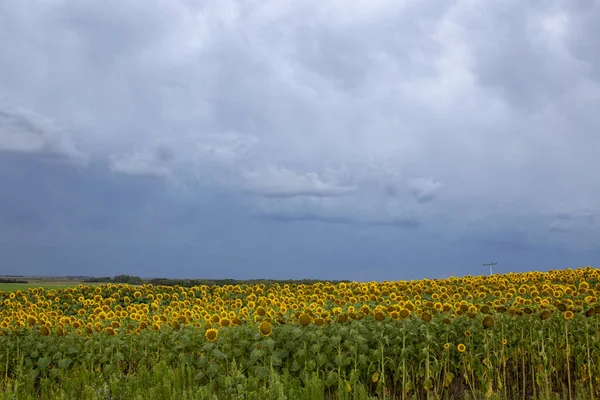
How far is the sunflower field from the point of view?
6.58 metres

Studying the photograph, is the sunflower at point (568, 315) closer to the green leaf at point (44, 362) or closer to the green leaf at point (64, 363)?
the green leaf at point (64, 363)

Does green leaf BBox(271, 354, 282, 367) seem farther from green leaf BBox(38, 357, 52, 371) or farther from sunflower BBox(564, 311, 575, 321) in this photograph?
sunflower BBox(564, 311, 575, 321)

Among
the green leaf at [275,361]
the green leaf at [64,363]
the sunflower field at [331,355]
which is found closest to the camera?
the sunflower field at [331,355]

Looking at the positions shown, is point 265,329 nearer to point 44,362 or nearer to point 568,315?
point 44,362

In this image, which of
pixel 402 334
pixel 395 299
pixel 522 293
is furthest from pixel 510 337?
pixel 522 293

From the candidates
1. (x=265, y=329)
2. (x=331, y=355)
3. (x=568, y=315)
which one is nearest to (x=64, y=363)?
(x=265, y=329)

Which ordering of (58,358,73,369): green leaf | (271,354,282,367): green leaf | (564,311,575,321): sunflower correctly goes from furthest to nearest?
(58,358,73,369): green leaf, (564,311,575,321): sunflower, (271,354,282,367): green leaf

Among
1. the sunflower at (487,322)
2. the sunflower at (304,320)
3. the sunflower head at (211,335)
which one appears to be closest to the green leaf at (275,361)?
the sunflower at (304,320)

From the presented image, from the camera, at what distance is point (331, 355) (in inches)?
273

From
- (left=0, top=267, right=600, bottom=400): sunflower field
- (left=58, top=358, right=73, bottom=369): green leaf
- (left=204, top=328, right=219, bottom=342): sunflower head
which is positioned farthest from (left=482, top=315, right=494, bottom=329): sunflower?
(left=58, top=358, right=73, bottom=369): green leaf

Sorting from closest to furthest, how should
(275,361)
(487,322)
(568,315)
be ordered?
(275,361)
(487,322)
(568,315)

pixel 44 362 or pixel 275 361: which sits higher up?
pixel 275 361

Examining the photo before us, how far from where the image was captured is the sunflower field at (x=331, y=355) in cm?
658

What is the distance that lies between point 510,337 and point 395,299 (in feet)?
8.54
